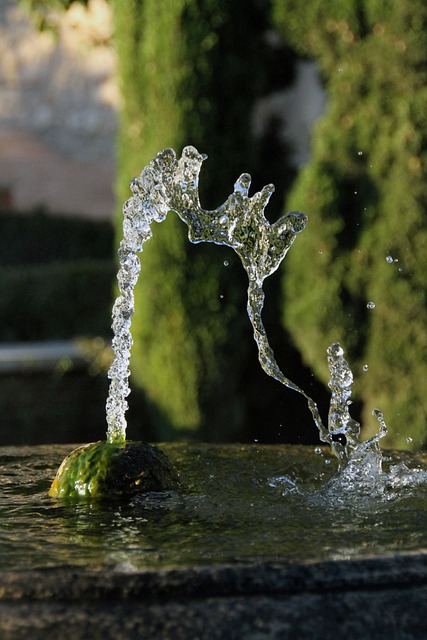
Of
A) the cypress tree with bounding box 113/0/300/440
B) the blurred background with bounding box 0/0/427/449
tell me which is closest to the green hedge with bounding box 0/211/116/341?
the blurred background with bounding box 0/0/427/449

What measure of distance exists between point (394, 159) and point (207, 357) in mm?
1146

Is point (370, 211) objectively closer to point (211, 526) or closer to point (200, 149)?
point (200, 149)

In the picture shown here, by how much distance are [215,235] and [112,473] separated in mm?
744

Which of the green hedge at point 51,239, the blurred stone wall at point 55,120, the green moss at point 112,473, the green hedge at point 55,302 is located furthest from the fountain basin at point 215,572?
the blurred stone wall at point 55,120

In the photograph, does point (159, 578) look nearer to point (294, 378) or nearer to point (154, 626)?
point (154, 626)

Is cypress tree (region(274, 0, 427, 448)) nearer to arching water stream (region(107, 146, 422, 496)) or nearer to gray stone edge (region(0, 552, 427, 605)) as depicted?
arching water stream (region(107, 146, 422, 496))

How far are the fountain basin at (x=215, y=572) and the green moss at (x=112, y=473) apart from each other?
103mm

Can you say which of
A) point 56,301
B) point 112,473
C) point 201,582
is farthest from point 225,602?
point 56,301

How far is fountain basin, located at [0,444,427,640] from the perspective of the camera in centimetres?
127

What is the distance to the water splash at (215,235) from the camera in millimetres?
2217

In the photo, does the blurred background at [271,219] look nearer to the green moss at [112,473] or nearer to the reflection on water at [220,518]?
the reflection on water at [220,518]

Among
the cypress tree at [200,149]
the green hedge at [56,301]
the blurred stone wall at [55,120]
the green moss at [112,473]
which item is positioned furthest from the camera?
the blurred stone wall at [55,120]

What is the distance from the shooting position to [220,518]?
5.56 ft

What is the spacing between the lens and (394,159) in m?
4.25
